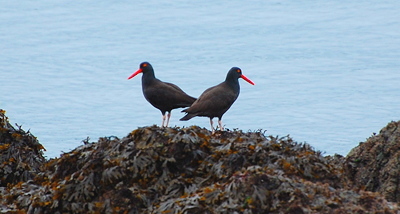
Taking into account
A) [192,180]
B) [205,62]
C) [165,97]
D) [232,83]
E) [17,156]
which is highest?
[205,62]

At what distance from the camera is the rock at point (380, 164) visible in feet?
15.5

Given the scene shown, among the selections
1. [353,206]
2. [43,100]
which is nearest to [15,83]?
[43,100]

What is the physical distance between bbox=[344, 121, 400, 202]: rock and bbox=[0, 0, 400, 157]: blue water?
4261 millimetres

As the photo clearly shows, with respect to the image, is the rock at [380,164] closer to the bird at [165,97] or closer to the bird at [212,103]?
the bird at [212,103]

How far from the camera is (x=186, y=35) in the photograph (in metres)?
14.5

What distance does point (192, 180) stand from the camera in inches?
162

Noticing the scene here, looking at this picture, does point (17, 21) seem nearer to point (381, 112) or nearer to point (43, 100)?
point (43, 100)

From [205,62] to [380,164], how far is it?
819 centimetres

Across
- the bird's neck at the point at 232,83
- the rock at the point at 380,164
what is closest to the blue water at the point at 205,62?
the bird's neck at the point at 232,83

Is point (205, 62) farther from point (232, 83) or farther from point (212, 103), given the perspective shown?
point (212, 103)

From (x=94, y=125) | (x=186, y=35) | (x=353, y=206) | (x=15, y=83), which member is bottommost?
(x=353, y=206)

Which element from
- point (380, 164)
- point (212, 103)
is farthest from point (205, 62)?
point (380, 164)

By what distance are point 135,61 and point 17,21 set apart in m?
3.89

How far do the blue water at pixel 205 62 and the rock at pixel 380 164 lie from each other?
426 cm
